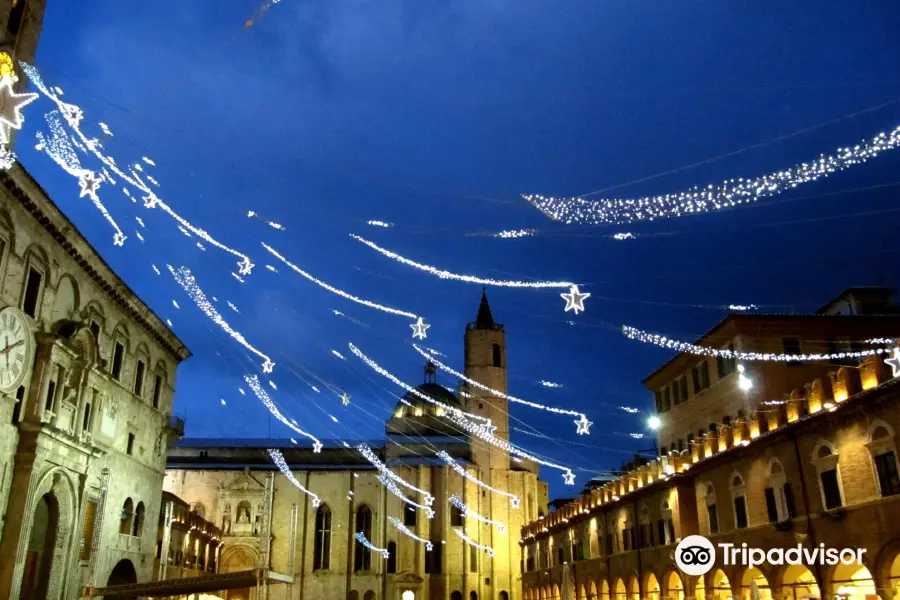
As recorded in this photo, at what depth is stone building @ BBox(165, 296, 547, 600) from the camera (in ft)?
191

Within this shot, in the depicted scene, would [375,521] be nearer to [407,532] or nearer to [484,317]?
[407,532]

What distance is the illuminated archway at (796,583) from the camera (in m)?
21.3

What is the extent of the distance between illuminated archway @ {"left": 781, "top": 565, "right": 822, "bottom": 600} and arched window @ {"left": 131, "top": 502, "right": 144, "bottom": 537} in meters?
24.2

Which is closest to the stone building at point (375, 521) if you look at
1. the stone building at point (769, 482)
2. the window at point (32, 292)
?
the stone building at point (769, 482)

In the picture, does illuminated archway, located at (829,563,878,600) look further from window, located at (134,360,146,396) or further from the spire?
the spire

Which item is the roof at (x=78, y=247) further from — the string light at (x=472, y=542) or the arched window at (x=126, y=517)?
the string light at (x=472, y=542)

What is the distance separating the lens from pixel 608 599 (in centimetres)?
3572

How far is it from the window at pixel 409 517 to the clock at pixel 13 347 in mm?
43607

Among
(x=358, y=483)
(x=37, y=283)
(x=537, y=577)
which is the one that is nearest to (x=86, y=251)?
(x=37, y=283)

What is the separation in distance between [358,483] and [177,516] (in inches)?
933

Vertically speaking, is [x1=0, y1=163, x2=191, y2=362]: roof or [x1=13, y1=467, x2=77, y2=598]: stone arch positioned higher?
[x1=0, y1=163, x2=191, y2=362]: roof

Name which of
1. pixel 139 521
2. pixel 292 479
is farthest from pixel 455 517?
pixel 139 521

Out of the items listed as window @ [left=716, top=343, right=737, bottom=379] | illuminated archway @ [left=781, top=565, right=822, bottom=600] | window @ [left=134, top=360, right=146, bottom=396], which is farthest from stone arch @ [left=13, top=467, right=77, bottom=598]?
window @ [left=716, top=343, right=737, bottom=379]

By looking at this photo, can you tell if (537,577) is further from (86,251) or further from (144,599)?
(86,251)
